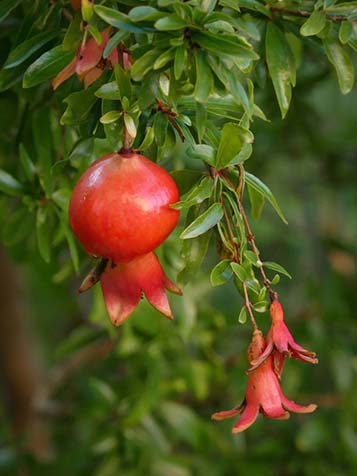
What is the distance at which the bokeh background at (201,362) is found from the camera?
1.32 m

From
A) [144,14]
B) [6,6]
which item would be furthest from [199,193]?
[6,6]

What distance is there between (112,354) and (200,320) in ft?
0.64

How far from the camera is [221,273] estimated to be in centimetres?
66

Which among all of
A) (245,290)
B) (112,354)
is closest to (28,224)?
(245,290)

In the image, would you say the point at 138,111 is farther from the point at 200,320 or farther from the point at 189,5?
the point at 200,320

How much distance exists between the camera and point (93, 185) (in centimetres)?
60

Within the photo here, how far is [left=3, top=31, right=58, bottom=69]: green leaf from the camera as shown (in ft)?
2.39

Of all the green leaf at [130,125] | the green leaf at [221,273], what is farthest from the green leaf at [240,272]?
the green leaf at [130,125]

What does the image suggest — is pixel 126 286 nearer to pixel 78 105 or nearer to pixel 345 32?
pixel 78 105

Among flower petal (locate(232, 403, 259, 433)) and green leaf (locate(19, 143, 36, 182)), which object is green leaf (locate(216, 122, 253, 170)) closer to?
flower petal (locate(232, 403, 259, 433))

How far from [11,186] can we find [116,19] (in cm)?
35

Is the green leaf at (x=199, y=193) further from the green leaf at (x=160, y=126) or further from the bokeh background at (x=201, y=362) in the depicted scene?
the bokeh background at (x=201, y=362)

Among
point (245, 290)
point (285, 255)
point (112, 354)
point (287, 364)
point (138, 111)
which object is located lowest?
point (285, 255)

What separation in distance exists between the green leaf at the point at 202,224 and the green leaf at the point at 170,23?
129 millimetres
